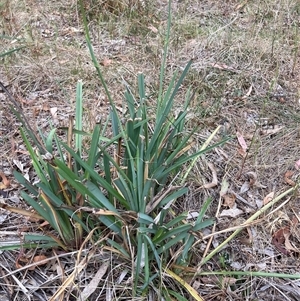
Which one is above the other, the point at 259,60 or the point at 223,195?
A: the point at 259,60

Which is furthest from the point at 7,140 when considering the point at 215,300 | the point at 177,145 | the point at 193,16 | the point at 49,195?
the point at 193,16

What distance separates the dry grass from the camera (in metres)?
1.65

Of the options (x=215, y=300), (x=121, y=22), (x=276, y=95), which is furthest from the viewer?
(x=121, y=22)

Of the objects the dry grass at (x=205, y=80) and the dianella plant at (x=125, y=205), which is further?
the dry grass at (x=205, y=80)

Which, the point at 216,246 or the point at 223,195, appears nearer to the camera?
the point at 216,246

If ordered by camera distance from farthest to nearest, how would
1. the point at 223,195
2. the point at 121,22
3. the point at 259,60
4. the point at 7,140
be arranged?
the point at 121,22, the point at 259,60, the point at 7,140, the point at 223,195

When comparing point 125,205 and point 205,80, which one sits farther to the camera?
point 205,80

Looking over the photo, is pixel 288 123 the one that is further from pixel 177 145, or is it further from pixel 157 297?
pixel 157 297

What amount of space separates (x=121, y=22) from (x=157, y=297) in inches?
84.8

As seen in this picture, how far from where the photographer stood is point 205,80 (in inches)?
97.6

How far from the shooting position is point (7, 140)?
2023 millimetres

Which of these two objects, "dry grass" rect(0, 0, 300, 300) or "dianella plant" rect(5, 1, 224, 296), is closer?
"dianella plant" rect(5, 1, 224, 296)

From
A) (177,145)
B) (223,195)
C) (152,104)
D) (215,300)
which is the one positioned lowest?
(215,300)

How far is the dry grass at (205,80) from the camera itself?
1651mm
